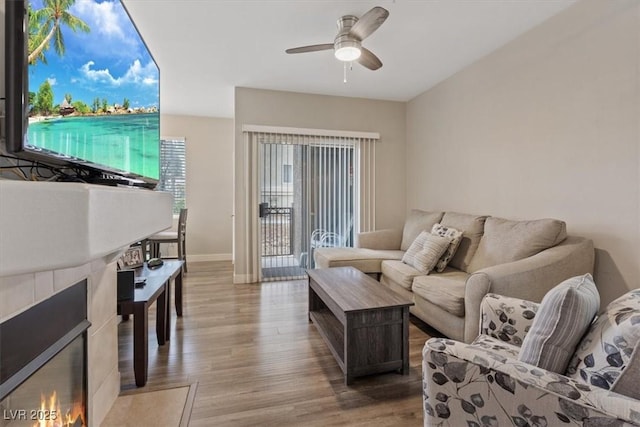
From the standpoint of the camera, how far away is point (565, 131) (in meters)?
2.30

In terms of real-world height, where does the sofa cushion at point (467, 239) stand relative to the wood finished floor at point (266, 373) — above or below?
above

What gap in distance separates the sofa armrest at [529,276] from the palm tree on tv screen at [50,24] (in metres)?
2.33

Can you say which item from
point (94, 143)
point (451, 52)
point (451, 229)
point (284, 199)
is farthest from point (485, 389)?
point (284, 199)

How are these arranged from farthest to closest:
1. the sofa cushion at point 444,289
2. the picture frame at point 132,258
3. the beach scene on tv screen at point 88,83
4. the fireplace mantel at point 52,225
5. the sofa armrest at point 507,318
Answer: the picture frame at point 132,258 < the sofa cushion at point 444,289 < the sofa armrest at point 507,318 < the beach scene on tv screen at point 88,83 < the fireplace mantel at point 52,225

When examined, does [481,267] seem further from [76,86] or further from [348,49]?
[76,86]

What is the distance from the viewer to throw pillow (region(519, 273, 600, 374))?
3.13ft

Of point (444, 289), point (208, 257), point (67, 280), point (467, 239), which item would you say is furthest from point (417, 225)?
point (208, 257)

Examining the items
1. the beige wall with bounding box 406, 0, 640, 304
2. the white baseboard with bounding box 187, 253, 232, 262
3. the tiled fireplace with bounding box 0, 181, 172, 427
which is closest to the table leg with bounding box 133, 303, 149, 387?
the tiled fireplace with bounding box 0, 181, 172, 427

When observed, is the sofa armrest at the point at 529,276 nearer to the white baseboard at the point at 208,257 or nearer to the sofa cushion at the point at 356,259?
the sofa cushion at the point at 356,259

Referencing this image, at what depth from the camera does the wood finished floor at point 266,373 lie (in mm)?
1546

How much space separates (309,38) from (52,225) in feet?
8.87

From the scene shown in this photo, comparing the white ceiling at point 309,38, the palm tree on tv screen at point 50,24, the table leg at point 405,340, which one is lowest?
the table leg at point 405,340

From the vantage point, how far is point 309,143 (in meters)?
4.05

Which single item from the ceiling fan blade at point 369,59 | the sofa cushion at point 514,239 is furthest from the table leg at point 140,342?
the sofa cushion at point 514,239
